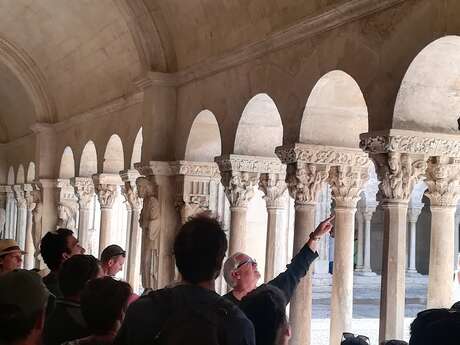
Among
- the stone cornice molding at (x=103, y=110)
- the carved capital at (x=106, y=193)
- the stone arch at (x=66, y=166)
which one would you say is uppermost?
the stone cornice molding at (x=103, y=110)

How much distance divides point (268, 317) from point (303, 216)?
5465 millimetres

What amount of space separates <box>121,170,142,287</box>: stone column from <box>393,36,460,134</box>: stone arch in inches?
302

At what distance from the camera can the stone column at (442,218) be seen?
6965mm

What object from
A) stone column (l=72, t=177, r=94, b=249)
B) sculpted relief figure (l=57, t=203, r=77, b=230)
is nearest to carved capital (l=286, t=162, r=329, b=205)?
stone column (l=72, t=177, r=94, b=249)

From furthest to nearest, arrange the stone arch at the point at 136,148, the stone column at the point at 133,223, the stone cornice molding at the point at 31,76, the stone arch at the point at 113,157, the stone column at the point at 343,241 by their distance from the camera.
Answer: the stone cornice molding at the point at 31,76 < the stone arch at the point at 113,157 < the stone column at the point at 133,223 < the stone arch at the point at 136,148 < the stone column at the point at 343,241

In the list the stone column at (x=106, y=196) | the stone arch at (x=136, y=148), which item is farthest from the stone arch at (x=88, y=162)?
the stone arch at (x=136, y=148)

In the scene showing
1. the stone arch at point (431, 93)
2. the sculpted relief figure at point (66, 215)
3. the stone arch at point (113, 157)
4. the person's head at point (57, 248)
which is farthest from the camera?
the sculpted relief figure at point (66, 215)

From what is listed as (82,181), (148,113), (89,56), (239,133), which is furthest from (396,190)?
(82,181)

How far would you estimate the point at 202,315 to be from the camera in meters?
2.63

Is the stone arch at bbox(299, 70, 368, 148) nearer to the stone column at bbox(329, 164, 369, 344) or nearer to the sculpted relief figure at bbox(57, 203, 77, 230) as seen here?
the stone column at bbox(329, 164, 369, 344)

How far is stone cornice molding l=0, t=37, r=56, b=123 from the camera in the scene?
18.2 metres

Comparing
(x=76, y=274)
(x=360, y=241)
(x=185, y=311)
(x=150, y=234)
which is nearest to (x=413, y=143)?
(x=76, y=274)

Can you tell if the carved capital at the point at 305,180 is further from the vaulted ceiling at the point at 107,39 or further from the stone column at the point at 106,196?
the stone column at the point at 106,196

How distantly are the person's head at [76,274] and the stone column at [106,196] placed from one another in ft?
39.2
